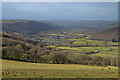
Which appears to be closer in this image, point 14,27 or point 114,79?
point 114,79

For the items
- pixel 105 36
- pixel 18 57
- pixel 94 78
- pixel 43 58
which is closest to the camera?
pixel 94 78

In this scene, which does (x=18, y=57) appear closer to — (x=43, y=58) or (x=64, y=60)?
(x=43, y=58)

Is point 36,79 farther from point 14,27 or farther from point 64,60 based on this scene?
point 14,27

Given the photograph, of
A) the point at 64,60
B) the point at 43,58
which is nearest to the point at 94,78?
the point at 64,60

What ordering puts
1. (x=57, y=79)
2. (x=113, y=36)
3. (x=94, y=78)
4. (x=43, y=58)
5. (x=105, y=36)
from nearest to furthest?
1. (x=57, y=79)
2. (x=94, y=78)
3. (x=43, y=58)
4. (x=113, y=36)
5. (x=105, y=36)

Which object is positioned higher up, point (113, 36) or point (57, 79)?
point (113, 36)

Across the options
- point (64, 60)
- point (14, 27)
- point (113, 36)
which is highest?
point (14, 27)

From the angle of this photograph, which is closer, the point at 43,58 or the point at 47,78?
the point at 47,78

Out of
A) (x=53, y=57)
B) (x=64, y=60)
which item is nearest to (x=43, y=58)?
(x=53, y=57)

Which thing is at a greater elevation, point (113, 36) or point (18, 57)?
point (113, 36)
